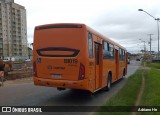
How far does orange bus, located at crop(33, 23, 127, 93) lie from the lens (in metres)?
11.3

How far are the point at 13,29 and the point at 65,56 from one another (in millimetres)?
125248

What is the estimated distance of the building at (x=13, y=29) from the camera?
4771 inches

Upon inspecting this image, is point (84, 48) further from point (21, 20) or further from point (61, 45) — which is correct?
point (21, 20)

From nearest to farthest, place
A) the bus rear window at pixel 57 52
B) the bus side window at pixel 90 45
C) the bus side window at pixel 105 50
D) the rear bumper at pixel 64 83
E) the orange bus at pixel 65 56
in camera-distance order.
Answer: the rear bumper at pixel 64 83
the orange bus at pixel 65 56
the bus rear window at pixel 57 52
the bus side window at pixel 90 45
the bus side window at pixel 105 50

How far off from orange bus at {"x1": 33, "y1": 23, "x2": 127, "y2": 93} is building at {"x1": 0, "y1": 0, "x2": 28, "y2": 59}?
104182mm

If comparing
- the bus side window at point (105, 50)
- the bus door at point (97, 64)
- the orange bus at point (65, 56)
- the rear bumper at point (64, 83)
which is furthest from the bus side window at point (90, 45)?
the bus side window at point (105, 50)

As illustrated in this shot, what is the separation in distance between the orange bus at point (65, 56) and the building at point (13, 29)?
342 ft

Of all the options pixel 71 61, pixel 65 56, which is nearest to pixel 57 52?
pixel 65 56

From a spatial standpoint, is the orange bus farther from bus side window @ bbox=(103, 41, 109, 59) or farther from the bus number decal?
bus side window @ bbox=(103, 41, 109, 59)

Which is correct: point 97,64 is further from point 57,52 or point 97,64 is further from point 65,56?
point 57,52

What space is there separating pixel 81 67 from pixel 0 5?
115293 mm

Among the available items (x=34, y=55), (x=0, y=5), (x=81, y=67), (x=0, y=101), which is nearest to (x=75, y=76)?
(x=81, y=67)

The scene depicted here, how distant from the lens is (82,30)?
11.4 m

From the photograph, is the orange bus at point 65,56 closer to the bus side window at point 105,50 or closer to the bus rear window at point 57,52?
the bus rear window at point 57,52
